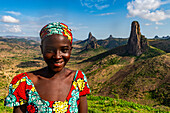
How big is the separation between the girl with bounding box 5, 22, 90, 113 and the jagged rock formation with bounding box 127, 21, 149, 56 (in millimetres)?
64135

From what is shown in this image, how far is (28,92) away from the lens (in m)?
1.79

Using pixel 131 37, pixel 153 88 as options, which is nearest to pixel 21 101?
pixel 153 88

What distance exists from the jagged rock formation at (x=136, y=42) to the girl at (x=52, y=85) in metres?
64.1

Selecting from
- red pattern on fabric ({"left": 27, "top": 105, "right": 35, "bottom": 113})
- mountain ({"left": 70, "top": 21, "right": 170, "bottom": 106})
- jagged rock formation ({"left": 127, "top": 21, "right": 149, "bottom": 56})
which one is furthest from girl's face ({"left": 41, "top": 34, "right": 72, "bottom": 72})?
jagged rock formation ({"left": 127, "top": 21, "right": 149, "bottom": 56})

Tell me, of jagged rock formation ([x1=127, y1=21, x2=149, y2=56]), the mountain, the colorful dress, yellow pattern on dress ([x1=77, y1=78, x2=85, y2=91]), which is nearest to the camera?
the colorful dress

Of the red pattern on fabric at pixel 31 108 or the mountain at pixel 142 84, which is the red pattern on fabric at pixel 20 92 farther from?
the mountain at pixel 142 84

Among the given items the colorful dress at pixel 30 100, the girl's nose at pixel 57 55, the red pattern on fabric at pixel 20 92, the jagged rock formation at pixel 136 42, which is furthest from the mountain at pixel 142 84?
the red pattern on fabric at pixel 20 92

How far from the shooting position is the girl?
1773 mm

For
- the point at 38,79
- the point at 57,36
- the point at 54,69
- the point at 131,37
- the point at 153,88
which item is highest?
the point at 131,37

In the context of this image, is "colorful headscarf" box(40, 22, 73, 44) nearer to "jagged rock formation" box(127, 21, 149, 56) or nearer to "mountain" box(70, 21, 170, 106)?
"mountain" box(70, 21, 170, 106)

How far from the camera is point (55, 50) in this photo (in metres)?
1.91

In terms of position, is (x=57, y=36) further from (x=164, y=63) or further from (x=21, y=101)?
(x=164, y=63)

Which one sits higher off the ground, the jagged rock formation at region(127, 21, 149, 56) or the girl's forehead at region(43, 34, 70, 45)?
the jagged rock formation at region(127, 21, 149, 56)

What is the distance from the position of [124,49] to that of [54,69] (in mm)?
72610
